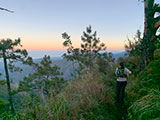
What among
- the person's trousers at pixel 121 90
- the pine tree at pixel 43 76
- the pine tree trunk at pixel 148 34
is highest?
the pine tree trunk at pixel 148 34

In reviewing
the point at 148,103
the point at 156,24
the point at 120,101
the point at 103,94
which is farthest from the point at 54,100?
the point at 156,24

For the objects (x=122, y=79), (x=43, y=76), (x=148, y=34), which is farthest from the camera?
(x=43, y=76)

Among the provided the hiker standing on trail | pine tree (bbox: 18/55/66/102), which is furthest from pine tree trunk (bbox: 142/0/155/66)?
pine tree (bbox: 18/55/66/102)

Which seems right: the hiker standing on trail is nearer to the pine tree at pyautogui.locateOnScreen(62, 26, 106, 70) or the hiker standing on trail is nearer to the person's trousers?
the person's trousers

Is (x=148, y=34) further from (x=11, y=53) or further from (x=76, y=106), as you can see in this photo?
(x=11, y=53)

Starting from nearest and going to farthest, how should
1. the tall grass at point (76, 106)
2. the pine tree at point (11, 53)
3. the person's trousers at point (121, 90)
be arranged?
the tall grass at point (76, 106) < the person's trousers at point (121, 90) < the pine tree at point (11, 53)

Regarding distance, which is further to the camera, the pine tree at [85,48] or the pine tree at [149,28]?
the pine tree at [85,48]

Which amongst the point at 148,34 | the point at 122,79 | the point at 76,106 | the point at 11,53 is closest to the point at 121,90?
the point at 122,79

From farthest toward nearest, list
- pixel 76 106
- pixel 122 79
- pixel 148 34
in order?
pixel 148 34
pixel 122 79
pixel 76 106

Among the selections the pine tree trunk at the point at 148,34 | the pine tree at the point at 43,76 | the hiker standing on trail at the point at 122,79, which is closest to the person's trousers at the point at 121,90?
the hiker standing on trail at the point at 122,79

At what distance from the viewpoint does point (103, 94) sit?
4.58 meters

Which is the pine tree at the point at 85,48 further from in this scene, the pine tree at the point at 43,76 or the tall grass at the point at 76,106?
the tall grass at the point at 76,106

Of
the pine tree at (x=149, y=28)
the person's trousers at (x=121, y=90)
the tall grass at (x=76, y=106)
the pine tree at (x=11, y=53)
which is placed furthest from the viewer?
the pine tree at (x=11, y=53)

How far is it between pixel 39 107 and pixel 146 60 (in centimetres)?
792
